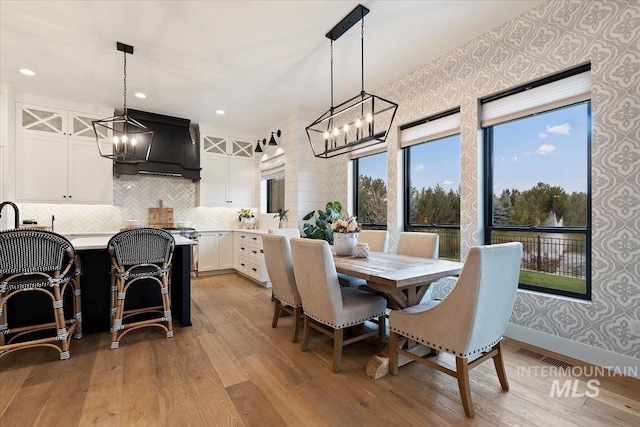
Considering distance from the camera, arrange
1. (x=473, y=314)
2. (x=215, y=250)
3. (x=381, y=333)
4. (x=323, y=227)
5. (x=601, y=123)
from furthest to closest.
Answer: (x=215, y=250)
(x=323, y=227)
(x=381, y=333)
(x=601, y=123)
(x=473, y=314)

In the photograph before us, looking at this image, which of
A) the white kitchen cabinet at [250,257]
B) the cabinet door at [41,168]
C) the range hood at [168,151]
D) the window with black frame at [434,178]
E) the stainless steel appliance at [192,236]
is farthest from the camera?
the stainless steel appliance at [192,236]

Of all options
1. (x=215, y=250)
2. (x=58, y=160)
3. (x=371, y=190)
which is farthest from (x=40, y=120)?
(x=371, y=190)

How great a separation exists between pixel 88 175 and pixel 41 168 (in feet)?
1.74

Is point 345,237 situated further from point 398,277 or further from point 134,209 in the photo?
point 134,209

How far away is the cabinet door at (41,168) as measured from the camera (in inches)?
159

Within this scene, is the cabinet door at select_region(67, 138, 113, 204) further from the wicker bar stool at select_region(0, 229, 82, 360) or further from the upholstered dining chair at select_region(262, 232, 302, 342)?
the upholstered dining chair at select_region(262, 232, 302, 342)

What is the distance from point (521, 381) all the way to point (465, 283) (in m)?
1.02

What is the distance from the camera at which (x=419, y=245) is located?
2932 millimetres

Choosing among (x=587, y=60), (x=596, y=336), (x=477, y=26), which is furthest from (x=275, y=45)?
(x=596, y=336)

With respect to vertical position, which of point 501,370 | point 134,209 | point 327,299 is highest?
point 134,209

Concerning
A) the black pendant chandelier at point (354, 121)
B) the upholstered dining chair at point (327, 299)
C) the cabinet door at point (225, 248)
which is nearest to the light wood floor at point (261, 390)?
the upholstered dining chair at point (327, 299)

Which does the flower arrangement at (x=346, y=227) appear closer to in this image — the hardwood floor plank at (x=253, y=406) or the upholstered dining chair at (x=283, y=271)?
the upholstered dining chair at (x=283, y=271)

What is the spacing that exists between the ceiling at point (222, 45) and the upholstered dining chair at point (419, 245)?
6.38ft

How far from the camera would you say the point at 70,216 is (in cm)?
462
